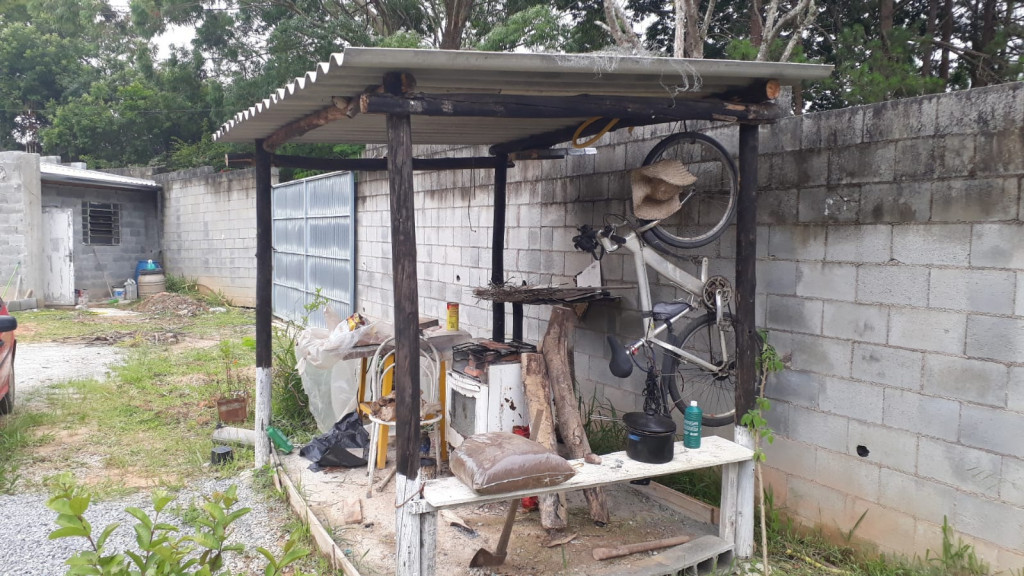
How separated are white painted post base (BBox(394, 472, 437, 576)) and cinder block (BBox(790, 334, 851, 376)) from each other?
6.91ft

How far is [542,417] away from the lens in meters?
3.89

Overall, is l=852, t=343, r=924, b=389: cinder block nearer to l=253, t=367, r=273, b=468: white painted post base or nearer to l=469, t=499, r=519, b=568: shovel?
l=469, t=499, r=519, b=568: shovel

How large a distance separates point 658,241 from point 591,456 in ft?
4.79

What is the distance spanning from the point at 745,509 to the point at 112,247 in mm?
15829

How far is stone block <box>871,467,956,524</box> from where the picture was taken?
3.16 m

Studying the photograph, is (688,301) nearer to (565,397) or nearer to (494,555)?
(565,397)

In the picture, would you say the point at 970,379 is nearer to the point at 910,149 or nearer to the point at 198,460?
the point at 910,149

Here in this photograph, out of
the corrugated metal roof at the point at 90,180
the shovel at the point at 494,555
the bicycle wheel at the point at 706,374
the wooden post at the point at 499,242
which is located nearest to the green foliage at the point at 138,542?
the shovel at the point at 494,555

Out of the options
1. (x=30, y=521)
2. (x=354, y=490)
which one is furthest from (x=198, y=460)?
(x=354, y=490)

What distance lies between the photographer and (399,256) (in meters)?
3.09

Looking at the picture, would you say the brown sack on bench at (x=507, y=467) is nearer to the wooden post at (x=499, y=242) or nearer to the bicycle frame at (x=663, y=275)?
the bicycle frame at (x=663, y=275)

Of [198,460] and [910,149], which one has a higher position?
[910,149]

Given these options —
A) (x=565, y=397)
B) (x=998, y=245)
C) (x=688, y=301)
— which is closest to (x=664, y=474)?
(x=565, y=397)

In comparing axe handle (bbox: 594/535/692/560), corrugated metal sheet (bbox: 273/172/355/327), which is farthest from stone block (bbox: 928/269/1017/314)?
corrugated metal sheet (bbox: 273/172/355/327)
